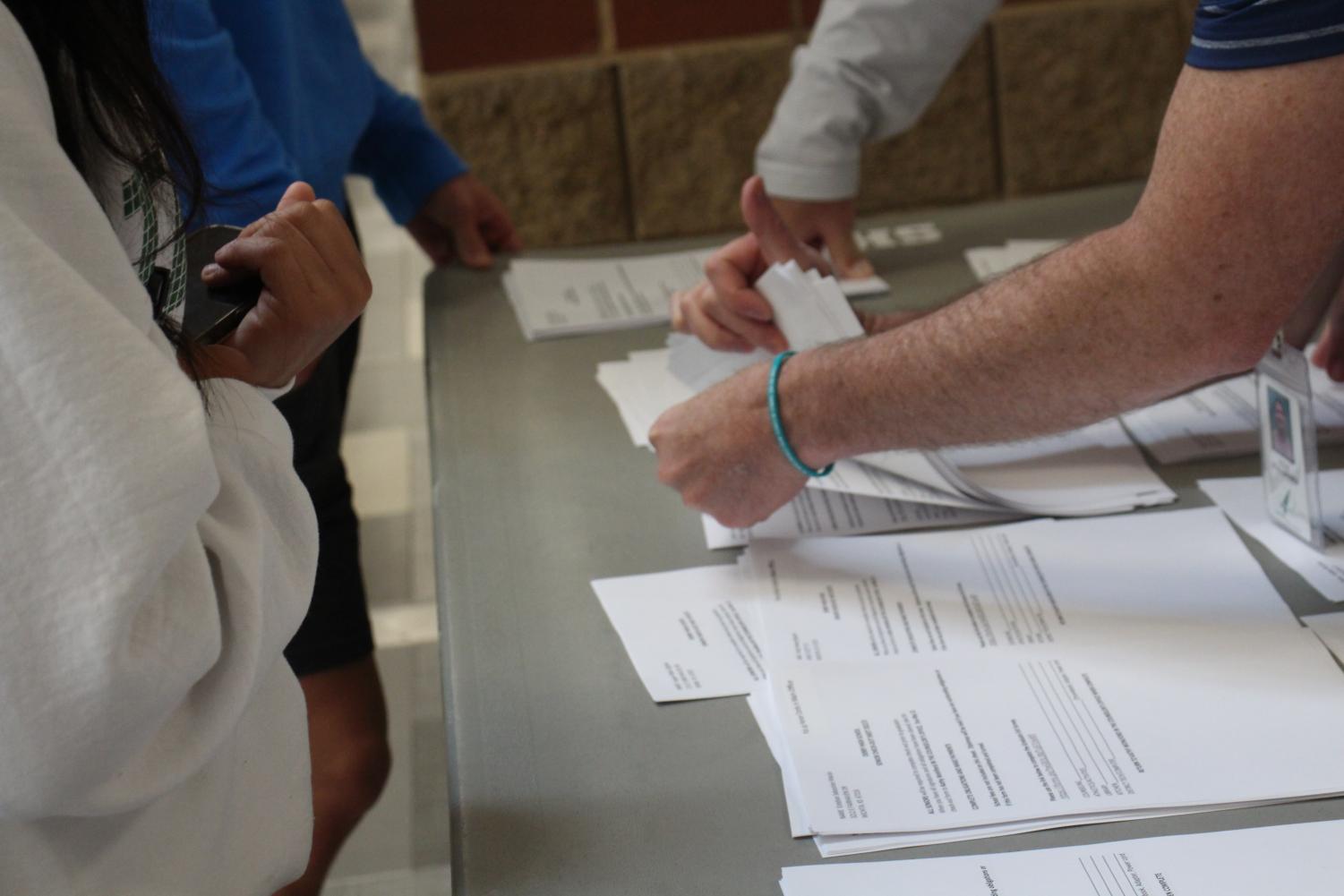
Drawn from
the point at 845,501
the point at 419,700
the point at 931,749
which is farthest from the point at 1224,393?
the point at 419,700

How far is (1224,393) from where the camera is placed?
1175 mm

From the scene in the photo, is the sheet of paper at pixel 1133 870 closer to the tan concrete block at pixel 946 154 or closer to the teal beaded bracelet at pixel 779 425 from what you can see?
the teal beaded bracelet at pixel 779 425

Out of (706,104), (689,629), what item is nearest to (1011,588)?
(689,629)

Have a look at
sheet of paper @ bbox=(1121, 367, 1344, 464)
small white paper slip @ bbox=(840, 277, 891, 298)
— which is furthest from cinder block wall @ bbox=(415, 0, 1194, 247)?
sheet of paper @ bbox=(1121, 367, 1344, 464)

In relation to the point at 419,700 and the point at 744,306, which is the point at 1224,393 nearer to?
the point at 744,306

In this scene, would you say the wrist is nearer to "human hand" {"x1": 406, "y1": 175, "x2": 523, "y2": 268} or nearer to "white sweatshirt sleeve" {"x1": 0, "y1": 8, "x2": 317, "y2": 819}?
"white sweatshirt sleeve" {"x1": 0, "y1": 8, "x2": 317, "y2": 819}

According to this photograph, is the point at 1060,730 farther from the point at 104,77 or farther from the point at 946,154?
the point at 946,154

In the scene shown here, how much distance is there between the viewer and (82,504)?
1.62ft

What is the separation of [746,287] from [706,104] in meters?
1.13

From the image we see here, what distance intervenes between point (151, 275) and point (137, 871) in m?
0.30

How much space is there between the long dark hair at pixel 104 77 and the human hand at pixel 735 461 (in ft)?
1.45

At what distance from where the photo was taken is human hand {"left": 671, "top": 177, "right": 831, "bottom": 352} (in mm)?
1186

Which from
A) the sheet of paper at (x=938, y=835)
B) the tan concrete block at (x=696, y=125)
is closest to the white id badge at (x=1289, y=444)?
the sheet of paper at (x=938, y=835)

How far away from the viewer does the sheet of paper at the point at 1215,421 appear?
1.07m
